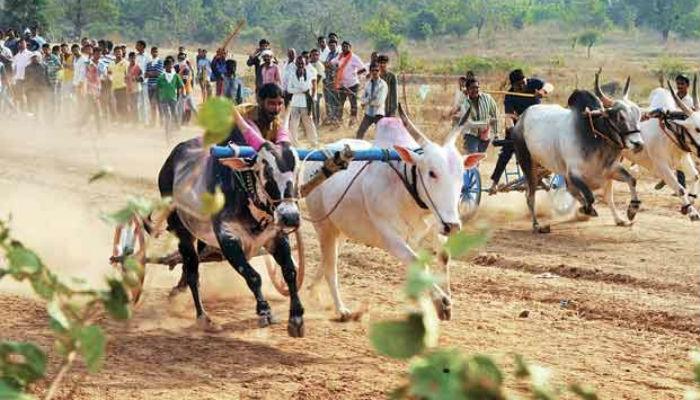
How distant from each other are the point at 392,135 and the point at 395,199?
0.53 meters

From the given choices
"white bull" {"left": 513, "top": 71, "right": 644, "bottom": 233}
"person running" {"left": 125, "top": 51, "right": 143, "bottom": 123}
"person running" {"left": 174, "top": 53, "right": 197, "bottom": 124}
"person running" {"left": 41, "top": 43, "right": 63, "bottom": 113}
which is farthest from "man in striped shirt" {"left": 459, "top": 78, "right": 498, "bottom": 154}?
"person running" {"left": 41, "top": 43, "right": 63, "bottom": 113}

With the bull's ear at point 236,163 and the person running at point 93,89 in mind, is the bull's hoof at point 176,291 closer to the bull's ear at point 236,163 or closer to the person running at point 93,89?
the bull's ear at point 236,163

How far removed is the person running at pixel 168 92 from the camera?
843 inches

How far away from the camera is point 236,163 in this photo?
7273 mm

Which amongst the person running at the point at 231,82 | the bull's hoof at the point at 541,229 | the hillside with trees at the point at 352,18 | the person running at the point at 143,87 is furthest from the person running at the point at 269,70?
the hillside with trees at the point at 352,18

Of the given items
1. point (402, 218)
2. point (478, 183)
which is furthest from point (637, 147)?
point (402, 218)

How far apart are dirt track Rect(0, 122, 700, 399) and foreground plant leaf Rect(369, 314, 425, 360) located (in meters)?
2.21

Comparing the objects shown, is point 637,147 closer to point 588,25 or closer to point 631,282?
point 631,282

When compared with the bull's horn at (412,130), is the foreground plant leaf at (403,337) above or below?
above

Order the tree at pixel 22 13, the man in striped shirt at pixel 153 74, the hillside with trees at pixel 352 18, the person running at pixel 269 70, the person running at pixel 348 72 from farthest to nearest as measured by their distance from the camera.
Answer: the hillside with trees at pixel 352 18 < the tree at pixel 22 13 < the man in striped shirt at pixel 153 74 < the person running at pixel 348 72 < the person running at pixel 269 70

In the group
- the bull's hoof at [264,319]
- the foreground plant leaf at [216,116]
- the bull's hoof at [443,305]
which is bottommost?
the bull's hoof at [264,319]

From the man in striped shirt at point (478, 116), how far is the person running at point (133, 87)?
1024cm

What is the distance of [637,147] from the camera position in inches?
479

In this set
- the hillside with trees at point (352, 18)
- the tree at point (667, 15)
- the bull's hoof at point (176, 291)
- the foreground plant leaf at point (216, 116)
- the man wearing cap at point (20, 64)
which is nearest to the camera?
the foreground plant leaf at point (216, 116)
